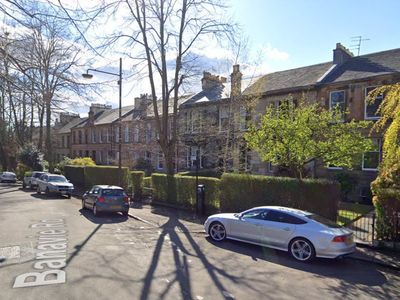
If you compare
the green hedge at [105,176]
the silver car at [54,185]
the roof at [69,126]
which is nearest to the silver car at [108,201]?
the green hedge at [105,176]

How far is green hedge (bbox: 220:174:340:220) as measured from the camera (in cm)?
1256

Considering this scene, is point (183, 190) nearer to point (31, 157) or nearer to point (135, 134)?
point (135, 134)

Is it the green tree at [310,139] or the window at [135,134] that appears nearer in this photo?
the green tree at [310,139]

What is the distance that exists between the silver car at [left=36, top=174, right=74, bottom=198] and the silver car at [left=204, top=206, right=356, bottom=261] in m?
15.9

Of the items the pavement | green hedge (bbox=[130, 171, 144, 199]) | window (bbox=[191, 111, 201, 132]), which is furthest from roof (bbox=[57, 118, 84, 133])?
green hedge (bbox=[130, 171, 144, 199])

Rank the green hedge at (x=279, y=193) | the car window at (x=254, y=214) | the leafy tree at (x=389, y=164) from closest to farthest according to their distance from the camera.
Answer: the leafy tree at (x=389, y=164)
the car window at (x=254, y=214)
the green hedge at (x=279, y=193)

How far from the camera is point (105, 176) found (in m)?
26.6

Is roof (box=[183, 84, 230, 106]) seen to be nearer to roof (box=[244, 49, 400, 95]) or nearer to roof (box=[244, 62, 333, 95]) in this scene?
roof (box=[244, 62, 333, 95])

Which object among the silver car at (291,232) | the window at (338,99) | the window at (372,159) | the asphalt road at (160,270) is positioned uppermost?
the window at (338,99)

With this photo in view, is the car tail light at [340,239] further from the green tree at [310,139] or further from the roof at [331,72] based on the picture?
the roof at [331,72]

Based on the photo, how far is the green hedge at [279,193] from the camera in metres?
12.6

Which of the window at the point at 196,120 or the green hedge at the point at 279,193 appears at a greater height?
the window at the point at 196,120

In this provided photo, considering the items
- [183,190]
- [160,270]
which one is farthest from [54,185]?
[160,270]

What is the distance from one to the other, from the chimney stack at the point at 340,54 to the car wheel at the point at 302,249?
62.5ft
